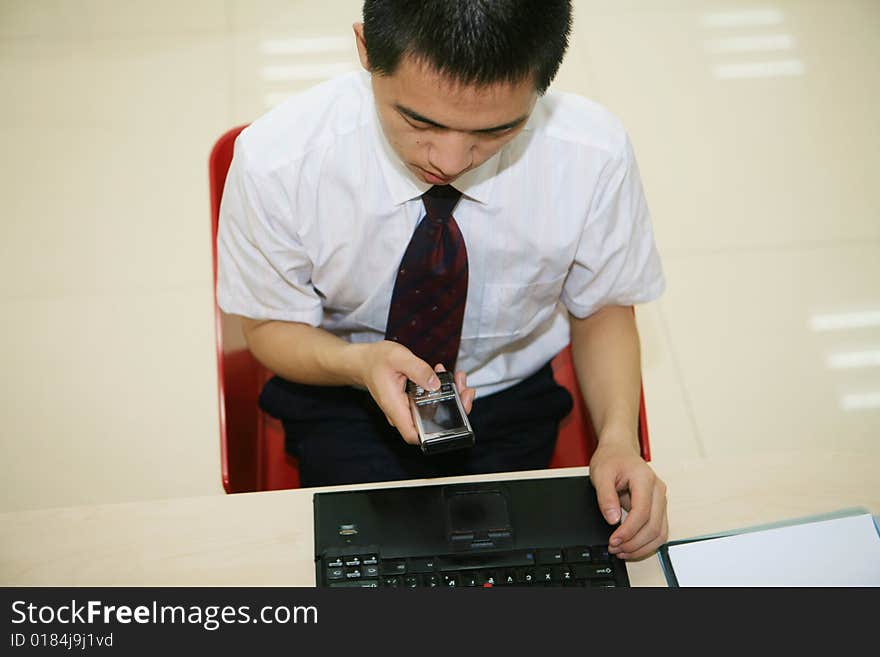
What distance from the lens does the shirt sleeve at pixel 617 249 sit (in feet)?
3.54

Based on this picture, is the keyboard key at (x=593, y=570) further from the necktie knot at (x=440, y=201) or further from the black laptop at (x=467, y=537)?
the necktie knot at (x=440, y=201)

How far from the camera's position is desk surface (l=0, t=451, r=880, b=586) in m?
0.84

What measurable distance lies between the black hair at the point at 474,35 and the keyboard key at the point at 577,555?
476 mm

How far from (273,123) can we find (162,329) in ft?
3.36

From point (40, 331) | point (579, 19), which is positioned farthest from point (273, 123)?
point (579, 19)

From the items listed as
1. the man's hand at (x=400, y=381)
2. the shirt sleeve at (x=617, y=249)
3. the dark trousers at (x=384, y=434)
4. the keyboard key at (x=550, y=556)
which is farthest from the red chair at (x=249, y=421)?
the keyboard key at (x=550, y=556)

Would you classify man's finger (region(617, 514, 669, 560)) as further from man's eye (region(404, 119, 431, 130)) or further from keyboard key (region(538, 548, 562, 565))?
man's eye (region(404, 119, 431, 130))

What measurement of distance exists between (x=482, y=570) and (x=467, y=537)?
0.04 metres

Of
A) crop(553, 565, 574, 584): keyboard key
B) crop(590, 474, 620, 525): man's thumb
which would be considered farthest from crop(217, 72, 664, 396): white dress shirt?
crop(553, 565, 574, 584): keyboard key

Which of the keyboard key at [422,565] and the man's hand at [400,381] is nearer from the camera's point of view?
the keyboard key at [422,565]

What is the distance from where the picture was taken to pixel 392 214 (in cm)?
106

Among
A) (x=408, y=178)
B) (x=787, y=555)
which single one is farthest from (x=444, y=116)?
(x=787, y=555)

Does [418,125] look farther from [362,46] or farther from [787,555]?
[787,555]

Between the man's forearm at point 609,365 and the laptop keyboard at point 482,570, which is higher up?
the man's forearm at point 609,365
